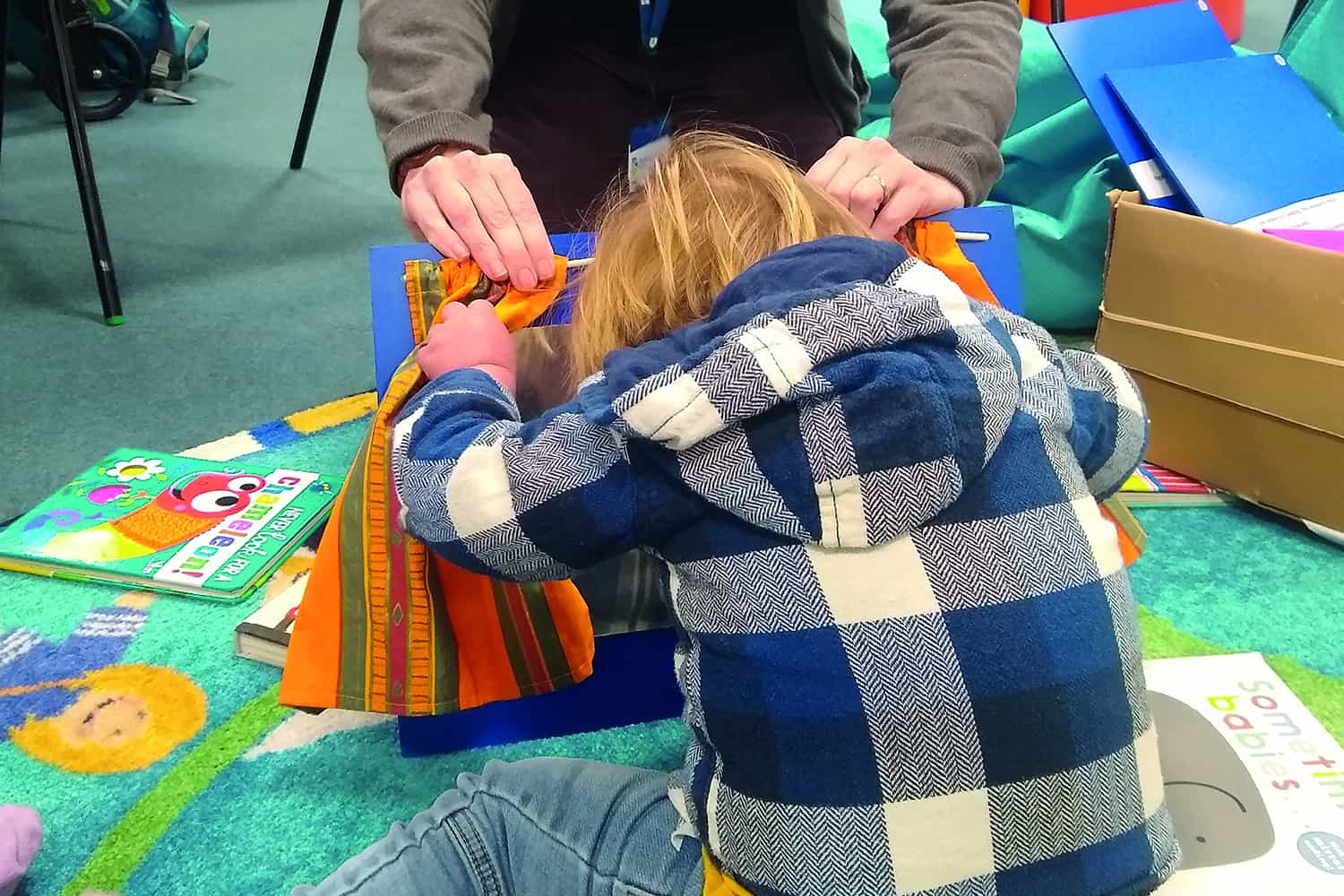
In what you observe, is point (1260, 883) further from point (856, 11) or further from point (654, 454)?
point (856, 11)

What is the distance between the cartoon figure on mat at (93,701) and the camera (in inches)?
30.2

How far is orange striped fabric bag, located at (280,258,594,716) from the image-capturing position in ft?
2.15

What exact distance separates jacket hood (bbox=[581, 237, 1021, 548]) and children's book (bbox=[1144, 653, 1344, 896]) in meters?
0.35

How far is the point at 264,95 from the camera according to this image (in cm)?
238

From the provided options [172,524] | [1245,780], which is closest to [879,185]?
[1245,780]

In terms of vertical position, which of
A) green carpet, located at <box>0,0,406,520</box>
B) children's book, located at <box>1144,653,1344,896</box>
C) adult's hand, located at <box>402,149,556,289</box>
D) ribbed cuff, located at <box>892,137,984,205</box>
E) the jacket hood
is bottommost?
green carpet, located at <box>0,0,406,520</box>

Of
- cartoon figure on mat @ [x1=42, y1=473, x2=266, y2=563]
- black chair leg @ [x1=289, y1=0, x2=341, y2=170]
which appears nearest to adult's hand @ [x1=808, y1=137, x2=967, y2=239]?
cartoon figure on mat @ [x1=42, y1=473, x2=266, y2=563]

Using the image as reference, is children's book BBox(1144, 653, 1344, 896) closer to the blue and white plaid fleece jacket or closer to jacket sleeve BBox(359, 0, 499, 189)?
the blue and white plaid fleece jacket

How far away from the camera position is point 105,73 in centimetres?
216

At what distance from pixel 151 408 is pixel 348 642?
2.31ft

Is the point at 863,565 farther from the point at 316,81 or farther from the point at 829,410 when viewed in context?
the point at 316,81

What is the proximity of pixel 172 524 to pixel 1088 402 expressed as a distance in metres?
0.83

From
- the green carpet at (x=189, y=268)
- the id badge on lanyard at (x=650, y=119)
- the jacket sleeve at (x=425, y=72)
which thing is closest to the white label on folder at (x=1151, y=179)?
the green carpet at (x=189, y=268)

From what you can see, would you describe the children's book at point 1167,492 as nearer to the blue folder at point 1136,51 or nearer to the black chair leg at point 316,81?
the blue folder at point 1136,51
